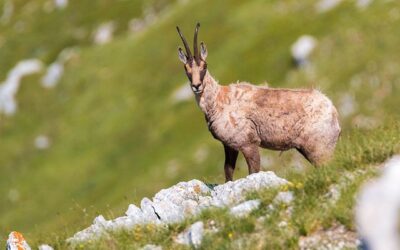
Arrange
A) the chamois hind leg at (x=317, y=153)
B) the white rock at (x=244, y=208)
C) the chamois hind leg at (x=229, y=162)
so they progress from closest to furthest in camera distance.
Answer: the white rock at (x=244, y=208)
the chamois hind leg at (x=317, y=153)
the chamois hind leg at (x=229, y=162)

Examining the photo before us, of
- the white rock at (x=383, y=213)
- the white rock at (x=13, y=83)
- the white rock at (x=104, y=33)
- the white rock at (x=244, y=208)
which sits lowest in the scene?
the white rock at (x=383, y=213)

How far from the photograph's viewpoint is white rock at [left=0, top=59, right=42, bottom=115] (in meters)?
95.0

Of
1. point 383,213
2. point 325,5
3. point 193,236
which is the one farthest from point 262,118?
point 325,5

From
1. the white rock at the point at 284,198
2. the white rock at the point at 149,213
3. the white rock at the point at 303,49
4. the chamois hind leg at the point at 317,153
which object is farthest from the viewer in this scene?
the white rock at the point at 303,49

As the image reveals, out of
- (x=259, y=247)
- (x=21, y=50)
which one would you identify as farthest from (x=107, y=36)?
(x=259, y=247)

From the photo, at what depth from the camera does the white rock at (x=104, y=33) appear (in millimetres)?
109875

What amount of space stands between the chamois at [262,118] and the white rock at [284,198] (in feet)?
15.3

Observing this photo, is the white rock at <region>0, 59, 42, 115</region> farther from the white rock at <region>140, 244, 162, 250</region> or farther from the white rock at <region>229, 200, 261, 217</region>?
the white rock at <region>229, 200, 261, 217</region>

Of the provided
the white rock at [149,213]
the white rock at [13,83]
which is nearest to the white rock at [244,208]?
the white rock at [149,213]

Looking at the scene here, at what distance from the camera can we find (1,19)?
5719 inches

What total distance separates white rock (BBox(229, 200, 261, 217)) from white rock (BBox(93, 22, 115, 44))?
9843cm

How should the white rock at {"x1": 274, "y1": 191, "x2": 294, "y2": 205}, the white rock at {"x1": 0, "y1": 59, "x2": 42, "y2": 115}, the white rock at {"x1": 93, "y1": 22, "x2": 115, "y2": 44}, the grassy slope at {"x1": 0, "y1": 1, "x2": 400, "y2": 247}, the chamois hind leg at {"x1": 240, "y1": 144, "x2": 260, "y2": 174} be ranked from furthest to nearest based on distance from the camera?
the white rock at {"x1": 93, "y1": 22, "x2": 115, "y2": 44}
the white rock at {"x1": 0, "y1": 59, "x2": 42, "y2": 115}
the grassy slope at {"x1": 0, "y1": 1, "x2": 400, "y2": 247}
the chamois hind leg at {"x1": 240, "y1": 144, "x2": 260, "y2": 174}
the white rock at {"x1": 274, "y1": 191, "x2": 294, "y2": 205}

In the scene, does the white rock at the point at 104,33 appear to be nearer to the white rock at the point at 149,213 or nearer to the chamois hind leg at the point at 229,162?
the chamois hind leg at the point at 229,162

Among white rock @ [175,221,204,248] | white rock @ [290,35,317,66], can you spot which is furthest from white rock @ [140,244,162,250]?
white rock @ [290,35,317,66]
